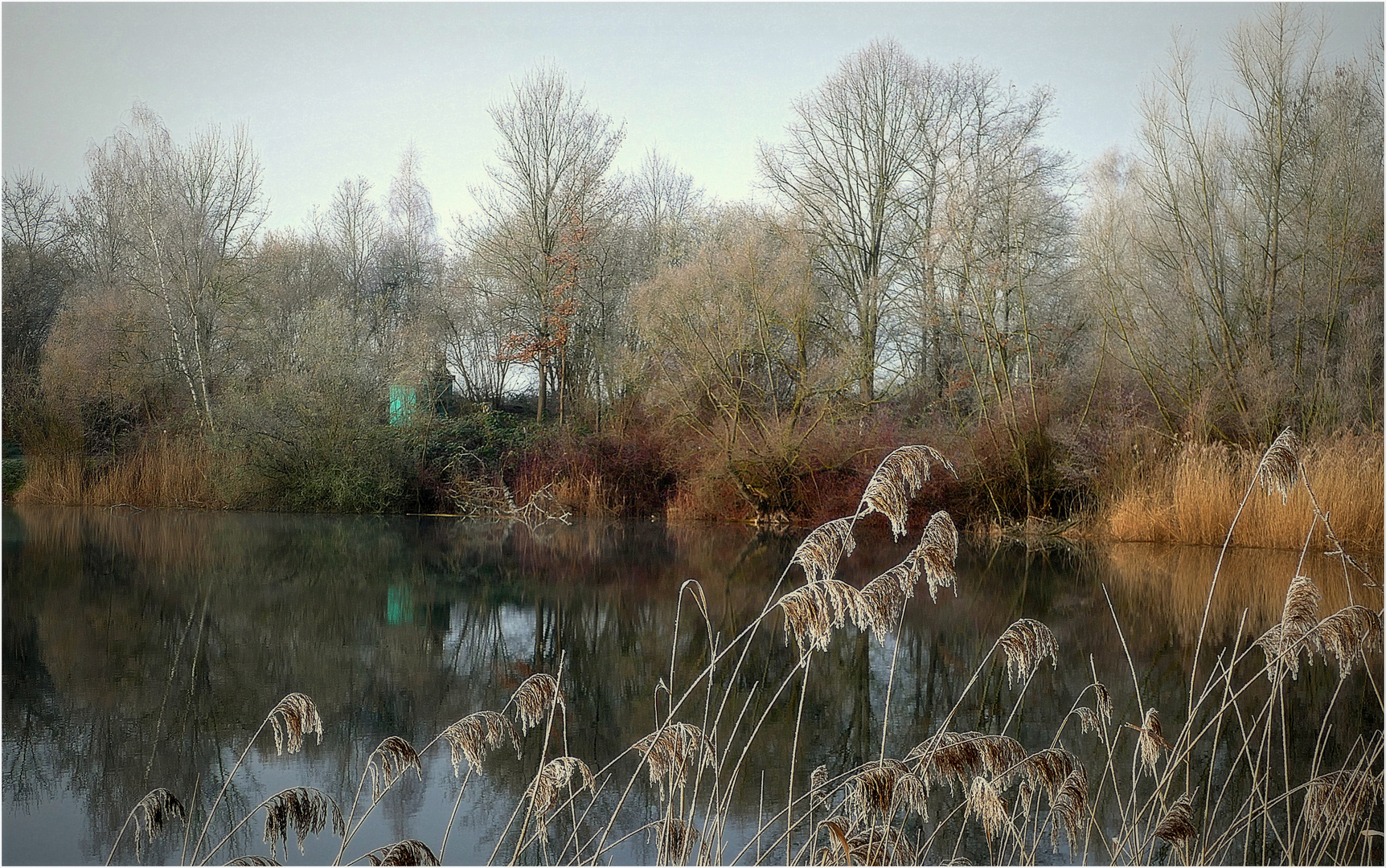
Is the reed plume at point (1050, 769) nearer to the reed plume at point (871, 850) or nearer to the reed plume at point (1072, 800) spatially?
the reed plume at point (1072, 800)

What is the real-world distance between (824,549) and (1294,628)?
4.91 feet

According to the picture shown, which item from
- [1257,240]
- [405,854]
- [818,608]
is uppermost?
[1257,240]

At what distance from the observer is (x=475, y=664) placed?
6.84m

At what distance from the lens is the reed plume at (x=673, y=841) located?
114 inches

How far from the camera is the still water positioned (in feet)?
13.6

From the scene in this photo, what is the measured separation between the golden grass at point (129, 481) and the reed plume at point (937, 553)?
18.1 m

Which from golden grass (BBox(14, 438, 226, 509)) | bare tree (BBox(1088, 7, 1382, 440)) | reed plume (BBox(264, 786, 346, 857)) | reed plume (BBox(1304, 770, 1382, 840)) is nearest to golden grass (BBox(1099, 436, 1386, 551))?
bare tree (BBox(1088, 7, 1382, 440))

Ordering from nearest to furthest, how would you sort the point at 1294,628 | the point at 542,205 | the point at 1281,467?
the point at 1281,467
the point at 1294,628
the point at 542,205

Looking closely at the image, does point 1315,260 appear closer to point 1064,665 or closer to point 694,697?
point 1064,665

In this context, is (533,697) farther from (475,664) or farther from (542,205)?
(542,205)

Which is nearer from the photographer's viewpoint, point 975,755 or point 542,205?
point 975,755

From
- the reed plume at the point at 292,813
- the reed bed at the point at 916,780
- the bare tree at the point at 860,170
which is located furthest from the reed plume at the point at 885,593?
the bare tree at the point at 860,170

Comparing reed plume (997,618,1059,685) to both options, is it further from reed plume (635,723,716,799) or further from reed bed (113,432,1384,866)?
reed plume (635,723,716,799)

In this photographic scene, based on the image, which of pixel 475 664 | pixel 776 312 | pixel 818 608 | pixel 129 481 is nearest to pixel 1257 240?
pixel 776 312
